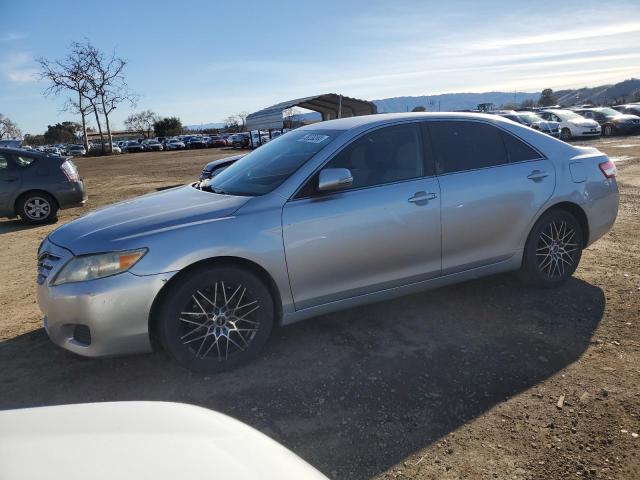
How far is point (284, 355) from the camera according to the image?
362 cm

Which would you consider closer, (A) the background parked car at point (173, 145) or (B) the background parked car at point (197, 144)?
→ (A) the background parked car at point (173, 145)

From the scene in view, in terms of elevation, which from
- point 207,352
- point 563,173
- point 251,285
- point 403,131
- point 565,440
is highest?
point 403,131

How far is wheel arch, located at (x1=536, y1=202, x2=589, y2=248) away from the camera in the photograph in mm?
4452

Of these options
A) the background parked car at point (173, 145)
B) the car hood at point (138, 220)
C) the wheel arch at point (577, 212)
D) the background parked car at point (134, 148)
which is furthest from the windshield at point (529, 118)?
the background parked car at point (134, 148)

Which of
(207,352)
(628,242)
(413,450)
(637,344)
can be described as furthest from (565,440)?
(628,242)

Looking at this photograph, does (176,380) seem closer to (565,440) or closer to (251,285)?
(251,285)

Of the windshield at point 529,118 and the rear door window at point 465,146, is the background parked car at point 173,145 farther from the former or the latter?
the rear door window at point 465,146

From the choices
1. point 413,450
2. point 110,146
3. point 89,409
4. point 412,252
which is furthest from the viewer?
point 110,146

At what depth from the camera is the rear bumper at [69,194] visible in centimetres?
949

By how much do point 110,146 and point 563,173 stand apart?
56298 mm

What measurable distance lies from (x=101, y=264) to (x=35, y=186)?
746cm

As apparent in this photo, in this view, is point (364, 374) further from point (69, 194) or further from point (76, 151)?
point (76, 151)

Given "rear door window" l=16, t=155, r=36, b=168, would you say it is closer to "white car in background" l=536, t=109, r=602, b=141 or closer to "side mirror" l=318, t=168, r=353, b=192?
"side mirror" l=318, t=168, r=353, b=192

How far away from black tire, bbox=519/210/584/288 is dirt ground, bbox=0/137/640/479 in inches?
6.1
